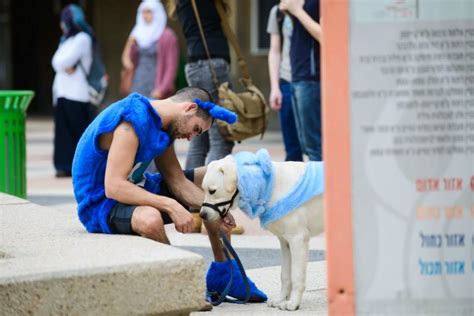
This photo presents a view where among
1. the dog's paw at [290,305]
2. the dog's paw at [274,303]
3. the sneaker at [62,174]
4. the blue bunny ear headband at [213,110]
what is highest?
the blue bunny ear headband at [213,110]

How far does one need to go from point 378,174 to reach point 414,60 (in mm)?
373

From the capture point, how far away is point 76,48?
1304cm

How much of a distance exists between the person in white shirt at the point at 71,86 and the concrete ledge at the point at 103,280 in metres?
7.95

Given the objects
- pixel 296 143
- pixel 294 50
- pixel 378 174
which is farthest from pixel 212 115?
pixel 296 143

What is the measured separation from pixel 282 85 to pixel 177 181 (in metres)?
3.68

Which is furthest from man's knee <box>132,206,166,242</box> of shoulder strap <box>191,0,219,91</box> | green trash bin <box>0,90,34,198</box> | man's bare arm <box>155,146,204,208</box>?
green trash bin <box>0,90,34,198</box>

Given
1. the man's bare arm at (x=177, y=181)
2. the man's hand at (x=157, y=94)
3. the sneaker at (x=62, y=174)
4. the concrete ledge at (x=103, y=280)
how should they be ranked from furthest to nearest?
the man's hand at (x=157, y=94)
the sneaker at (x=62, y=174)
the man's bare arm at (x=177, y=181)
the concrete ledge at (x=103, y=280)

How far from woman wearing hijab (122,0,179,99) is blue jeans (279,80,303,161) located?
399 centimetres

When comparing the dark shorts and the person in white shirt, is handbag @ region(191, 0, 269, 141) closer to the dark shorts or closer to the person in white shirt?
the dark shorts

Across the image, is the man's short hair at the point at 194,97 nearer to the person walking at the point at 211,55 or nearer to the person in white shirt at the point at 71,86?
the person walking at the point at 211,55

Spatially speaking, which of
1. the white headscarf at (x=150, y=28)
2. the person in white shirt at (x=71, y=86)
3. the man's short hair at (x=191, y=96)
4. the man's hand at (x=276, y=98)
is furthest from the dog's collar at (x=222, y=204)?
the white headscarf at (x=150, y=28)

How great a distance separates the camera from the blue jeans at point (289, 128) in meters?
9.64

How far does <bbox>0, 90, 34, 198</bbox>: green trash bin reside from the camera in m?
9.41

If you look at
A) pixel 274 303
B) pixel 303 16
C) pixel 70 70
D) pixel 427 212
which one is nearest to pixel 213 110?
pixel 274 303
